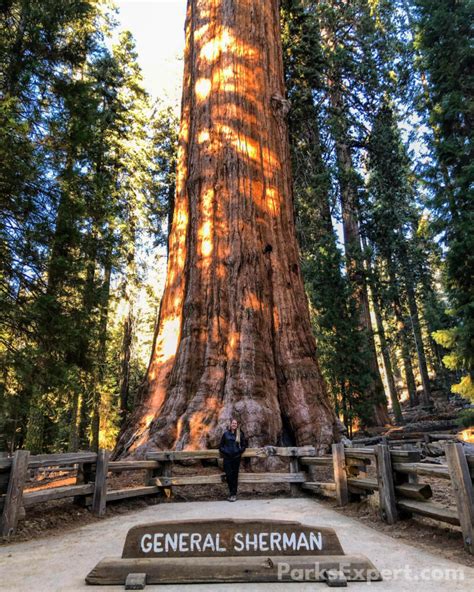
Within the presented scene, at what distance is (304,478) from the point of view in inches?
304

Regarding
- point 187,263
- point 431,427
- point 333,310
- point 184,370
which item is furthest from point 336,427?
point 431,427

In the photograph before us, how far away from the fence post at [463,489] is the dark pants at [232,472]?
3719 mm

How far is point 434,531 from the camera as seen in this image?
4.87 metres

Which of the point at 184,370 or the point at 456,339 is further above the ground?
the point at 456,339

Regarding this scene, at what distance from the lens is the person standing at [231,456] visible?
7.17 meters

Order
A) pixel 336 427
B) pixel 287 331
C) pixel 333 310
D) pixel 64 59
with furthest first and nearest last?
1. pixel 333 310
2. pixel 64 59
3. pixel 287 331
4. pixel 336 427

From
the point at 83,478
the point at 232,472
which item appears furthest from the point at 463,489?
the point at 83,478

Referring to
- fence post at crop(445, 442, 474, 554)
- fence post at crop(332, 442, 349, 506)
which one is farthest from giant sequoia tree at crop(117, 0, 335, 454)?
fence post at crop(445, 442, 474, 554)

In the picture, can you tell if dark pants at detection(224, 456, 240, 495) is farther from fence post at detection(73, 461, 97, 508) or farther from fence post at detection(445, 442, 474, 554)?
fence post at detection(445, 442, 474, 554)

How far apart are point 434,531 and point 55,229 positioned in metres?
10.8

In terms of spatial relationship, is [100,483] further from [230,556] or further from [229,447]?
[230,556]

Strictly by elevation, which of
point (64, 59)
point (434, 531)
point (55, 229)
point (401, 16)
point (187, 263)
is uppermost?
point (401, 16)

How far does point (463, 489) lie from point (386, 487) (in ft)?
4.93

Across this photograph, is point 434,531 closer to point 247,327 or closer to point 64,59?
point 247,327
